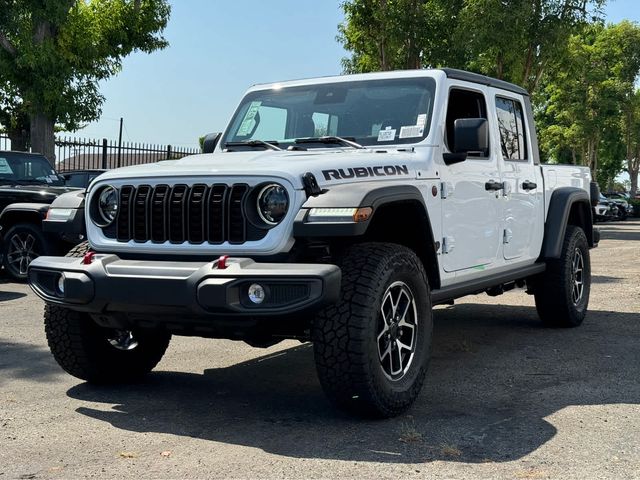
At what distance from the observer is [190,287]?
4.20 meters

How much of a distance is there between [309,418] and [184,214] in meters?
1.32

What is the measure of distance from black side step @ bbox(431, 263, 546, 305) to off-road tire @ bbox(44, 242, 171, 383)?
5.86 feet

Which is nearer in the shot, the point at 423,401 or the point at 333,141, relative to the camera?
the point at 423,401

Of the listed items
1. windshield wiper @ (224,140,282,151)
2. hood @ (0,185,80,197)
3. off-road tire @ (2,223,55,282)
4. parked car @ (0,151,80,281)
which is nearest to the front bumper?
windshield wiper @ (224,140,282,151)

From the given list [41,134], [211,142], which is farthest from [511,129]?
[41,134]

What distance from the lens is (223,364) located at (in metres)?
6.19

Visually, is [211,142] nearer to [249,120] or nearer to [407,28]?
[249,120]

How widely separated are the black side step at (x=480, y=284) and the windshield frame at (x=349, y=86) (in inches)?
39.4

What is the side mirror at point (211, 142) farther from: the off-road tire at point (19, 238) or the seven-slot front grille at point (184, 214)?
the off-road tire at point (19, 238)

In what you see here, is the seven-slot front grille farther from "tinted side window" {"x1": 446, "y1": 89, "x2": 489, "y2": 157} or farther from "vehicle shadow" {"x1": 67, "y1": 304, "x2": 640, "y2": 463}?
"tinted side window" {"x1": 446, "y1": 89, "x2": 489, "y2": 157}

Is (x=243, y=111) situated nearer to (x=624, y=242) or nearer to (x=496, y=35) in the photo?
(x=496, y=35)

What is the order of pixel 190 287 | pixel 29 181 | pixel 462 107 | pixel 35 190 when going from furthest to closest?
1. pixel 29 181
2. pixel 35 190
3. pixel 462 107
4. pixel 190 287

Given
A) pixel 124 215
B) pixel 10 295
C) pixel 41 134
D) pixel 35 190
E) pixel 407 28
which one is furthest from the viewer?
pixel 407 28

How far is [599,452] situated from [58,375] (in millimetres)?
3559
